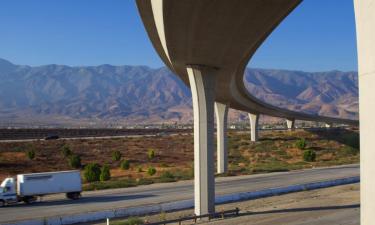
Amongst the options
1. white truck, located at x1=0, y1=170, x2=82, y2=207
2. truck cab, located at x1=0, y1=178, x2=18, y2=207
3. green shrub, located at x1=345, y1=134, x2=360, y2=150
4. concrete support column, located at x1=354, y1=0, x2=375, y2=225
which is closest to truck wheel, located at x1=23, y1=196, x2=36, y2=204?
white truck, located at x1=0, y1=170, x2=82, y2=207

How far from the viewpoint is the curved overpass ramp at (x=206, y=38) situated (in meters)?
17.2

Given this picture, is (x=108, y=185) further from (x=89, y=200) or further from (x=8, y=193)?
(x=8, y=193)

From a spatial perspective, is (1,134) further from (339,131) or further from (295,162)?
(339,131)

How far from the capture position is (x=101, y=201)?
35906 mm

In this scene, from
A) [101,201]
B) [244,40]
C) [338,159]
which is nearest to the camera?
[244,40]

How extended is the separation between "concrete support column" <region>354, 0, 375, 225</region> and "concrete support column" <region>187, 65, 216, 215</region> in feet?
62.7

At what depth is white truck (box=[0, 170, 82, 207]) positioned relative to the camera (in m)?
35.6

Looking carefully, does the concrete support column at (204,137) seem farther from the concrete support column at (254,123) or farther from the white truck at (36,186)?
the concrete support column at (254,123)

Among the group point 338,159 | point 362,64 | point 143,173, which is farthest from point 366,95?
point 338,159

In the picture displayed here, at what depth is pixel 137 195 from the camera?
38.9 m

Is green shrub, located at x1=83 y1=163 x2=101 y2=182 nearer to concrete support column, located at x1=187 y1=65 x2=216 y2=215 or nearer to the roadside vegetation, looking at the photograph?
the roadside vegetation

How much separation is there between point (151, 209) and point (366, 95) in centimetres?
2453

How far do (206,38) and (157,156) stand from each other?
2154 inches

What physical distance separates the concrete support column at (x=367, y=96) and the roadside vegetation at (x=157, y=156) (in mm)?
39337
